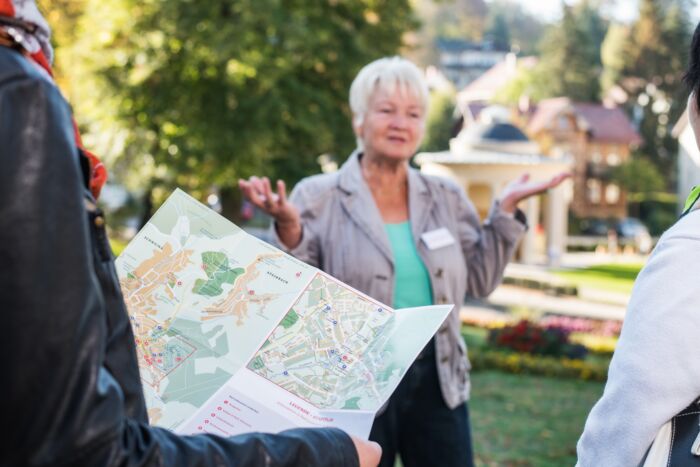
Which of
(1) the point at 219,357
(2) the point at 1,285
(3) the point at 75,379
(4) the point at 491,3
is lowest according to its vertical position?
(4) the point at 491,3

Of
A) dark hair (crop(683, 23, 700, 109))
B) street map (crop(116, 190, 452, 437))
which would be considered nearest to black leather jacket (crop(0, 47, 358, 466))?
street map (crop(116, 190, 452, 437))

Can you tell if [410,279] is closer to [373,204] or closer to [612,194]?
[373,204]

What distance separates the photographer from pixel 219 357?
171 centimetres

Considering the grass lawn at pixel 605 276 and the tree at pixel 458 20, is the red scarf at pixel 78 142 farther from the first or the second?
the tree at pixel 458 20

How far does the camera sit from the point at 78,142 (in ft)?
4.39

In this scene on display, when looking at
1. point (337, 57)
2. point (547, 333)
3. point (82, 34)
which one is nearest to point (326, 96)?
point (337, 57)

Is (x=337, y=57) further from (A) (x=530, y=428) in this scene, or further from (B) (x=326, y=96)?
(A) (x=530, y=428)

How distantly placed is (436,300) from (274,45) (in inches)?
566

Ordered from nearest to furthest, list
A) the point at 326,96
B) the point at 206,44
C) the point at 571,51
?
1. the point at 206,44
2. the point at 326,96
3. the point at 571,51

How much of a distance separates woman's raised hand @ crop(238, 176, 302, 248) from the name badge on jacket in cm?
54

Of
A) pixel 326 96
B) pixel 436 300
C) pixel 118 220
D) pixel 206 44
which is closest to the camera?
pixel 436 300

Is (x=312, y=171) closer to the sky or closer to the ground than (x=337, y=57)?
closer to the ground

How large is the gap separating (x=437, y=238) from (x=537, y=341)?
9.91 meters

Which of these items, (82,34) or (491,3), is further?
(491,3)
